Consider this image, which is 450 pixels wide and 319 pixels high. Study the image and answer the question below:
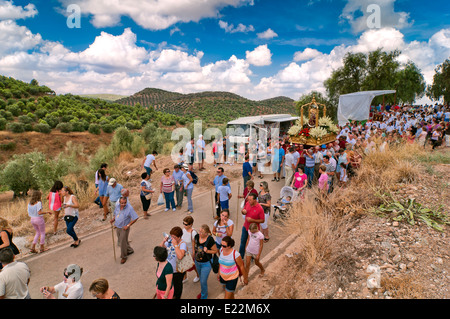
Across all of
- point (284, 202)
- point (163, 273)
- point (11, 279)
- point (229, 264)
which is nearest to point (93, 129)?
point (284, 202)

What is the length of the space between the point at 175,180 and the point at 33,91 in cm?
4626

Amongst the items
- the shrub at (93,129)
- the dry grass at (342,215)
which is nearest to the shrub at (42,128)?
the shrub at (93,129)

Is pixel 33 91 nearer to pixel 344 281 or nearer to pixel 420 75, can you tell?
pixel 344 281

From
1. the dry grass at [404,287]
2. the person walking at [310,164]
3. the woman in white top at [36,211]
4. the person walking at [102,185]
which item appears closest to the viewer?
the dry grass at [404,287]

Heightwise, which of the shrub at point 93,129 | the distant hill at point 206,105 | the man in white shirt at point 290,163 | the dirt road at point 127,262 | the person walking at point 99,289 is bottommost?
the dirt road at point 127,262

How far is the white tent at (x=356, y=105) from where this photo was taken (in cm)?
1922

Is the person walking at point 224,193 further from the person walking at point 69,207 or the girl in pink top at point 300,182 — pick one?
the person walking at point 69,207

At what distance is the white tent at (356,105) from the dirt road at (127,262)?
16.8m

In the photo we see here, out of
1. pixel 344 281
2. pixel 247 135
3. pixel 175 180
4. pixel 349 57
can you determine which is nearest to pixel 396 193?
pixel 344 281

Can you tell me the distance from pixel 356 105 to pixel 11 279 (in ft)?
74.1

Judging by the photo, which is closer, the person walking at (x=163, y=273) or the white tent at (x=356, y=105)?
the person walking at (x=163, y=273)

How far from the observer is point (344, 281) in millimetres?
4172

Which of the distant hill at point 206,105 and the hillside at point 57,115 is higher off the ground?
the distant hill at point 206,105

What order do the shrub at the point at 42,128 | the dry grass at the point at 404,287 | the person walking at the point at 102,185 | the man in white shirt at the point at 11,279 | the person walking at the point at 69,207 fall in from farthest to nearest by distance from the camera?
the shrub at the point at 42,128
the person walking at the point at 102,185
the person walking at the point at 69,207
the dry grass at the point at 404,287
the man in white shirt at the point at 11,279
